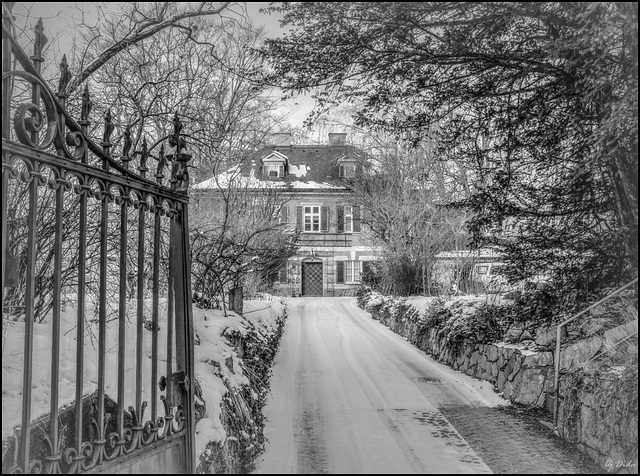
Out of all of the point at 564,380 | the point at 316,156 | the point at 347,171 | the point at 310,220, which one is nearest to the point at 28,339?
the point at 564,380

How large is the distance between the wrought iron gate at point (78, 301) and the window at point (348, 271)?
73.2ft

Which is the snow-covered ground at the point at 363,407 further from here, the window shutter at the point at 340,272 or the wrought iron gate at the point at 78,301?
the window shutter at the point at 340,272

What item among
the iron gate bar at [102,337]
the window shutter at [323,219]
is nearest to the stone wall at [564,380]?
the iron gate bar at [102,337]

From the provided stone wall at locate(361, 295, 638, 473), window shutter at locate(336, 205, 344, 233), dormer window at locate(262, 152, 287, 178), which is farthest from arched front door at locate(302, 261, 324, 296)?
stone wall at locate(361, 295, 638, 473)

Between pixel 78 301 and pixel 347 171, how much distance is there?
11.7 meters

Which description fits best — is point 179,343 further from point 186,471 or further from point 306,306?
point 306,306

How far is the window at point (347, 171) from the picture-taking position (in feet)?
42.1

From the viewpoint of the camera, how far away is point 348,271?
27.2 meters

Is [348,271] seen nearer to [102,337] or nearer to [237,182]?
[237,182]

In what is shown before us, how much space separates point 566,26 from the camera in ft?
9.58

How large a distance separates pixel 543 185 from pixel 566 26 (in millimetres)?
1870

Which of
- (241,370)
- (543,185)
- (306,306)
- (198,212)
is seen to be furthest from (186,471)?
(306,306)

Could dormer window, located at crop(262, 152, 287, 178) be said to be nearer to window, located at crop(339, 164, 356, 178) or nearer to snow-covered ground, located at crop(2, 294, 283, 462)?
window, located at crop(339, 164, 356, 178)

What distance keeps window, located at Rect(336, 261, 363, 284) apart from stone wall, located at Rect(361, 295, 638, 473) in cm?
1477
